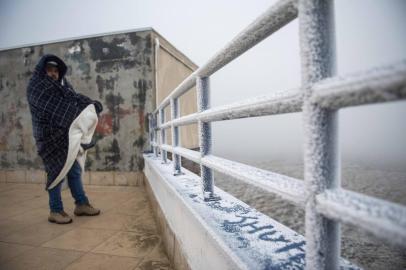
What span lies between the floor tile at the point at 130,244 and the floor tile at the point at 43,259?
21 cm

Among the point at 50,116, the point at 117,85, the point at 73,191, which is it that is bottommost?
the point at 73,191

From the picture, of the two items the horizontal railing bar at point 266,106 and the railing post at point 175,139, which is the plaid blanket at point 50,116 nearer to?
the railing post at point 175,139

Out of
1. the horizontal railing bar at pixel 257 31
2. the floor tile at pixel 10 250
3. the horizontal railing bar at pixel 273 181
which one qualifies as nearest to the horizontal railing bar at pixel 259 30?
the horizontal railing bar at pixel 257 31

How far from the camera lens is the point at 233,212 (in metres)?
1.24

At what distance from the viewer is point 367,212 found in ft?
1.42

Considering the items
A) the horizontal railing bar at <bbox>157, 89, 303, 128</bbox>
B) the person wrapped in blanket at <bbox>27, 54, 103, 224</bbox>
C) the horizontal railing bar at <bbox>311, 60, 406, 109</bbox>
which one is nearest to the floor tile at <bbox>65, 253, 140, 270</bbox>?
the person wrapped in blanket at <bbox>27, 54, 103, 224</bbox>

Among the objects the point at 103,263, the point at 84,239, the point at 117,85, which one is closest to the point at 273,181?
the point at 103,263

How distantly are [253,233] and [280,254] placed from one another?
0.57ft

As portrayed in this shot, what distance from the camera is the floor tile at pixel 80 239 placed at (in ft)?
7.64

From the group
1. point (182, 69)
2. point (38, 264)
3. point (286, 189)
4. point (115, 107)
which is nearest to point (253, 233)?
point (286, 189)

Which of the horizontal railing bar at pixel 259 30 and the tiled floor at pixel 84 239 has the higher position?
the horizontal railing bar at pixel 259 30

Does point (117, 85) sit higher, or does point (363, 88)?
point (117, 85)

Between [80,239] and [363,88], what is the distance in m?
2.71

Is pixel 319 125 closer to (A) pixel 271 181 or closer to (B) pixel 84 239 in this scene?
(A) pixel 271 181
